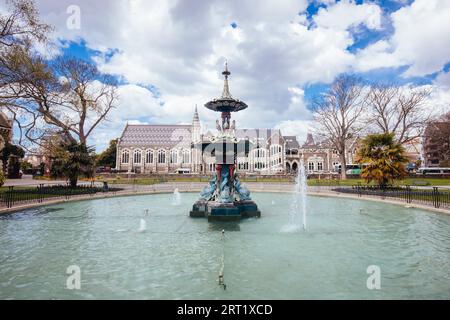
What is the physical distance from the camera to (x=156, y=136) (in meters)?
94.7

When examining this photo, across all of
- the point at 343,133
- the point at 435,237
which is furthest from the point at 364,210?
the point at 343,133

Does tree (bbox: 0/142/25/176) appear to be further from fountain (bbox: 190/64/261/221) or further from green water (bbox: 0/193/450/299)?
fountain (bbox: 190/64/261/221)

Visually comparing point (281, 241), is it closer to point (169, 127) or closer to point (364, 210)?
point (364, 210)

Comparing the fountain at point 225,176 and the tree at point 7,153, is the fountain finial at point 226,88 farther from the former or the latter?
the tree at point 7,153

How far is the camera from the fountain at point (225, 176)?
1388 cm

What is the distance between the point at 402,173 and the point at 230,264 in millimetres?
25865

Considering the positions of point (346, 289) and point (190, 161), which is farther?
point (190, 161)

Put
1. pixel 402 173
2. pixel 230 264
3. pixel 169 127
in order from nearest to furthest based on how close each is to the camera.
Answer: pixel 230 264 → pixel 402 173 → pixel 169 127

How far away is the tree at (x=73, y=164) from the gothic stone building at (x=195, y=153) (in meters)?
41.6

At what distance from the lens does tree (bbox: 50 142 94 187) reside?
27.1 metres

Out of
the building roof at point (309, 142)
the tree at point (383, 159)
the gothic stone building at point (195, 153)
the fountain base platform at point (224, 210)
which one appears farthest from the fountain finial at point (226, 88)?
the building roof at point (309, 142)

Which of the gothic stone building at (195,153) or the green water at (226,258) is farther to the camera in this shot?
the gothic stone building at (195,153)

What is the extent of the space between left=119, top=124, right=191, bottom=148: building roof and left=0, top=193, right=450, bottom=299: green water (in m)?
80.2

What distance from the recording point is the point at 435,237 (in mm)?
9812
